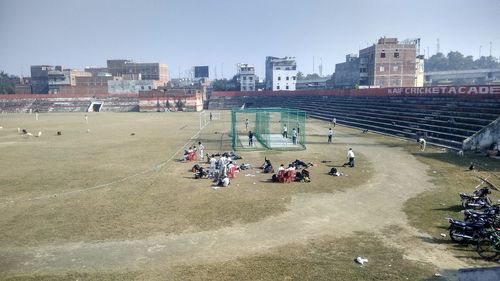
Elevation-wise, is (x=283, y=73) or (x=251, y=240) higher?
(x=283, y=73)

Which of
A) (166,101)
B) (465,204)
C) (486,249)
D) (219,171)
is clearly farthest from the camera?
(166,101)

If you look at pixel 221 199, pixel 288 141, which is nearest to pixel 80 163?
pixel 221 199

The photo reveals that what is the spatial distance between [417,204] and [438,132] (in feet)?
78.3

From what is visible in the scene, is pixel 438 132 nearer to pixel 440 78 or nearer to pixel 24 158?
pixel 24 158

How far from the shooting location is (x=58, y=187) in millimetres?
21969

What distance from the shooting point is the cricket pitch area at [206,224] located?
38.8 feet

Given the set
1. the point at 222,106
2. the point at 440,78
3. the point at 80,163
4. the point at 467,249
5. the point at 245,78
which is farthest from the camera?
the point at 440,78

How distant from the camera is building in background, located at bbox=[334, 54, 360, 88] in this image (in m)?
110

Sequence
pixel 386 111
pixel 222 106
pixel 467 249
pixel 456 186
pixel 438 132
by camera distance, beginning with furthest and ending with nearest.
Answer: pixel 222 106 → pixel 386 111 → pixel 438 132 → pixel 456 186 → pixel 467 249

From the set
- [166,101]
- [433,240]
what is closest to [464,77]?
[166,101]

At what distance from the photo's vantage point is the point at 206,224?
51.3 feet

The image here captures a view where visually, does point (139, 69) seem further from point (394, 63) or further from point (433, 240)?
point (433, 240)

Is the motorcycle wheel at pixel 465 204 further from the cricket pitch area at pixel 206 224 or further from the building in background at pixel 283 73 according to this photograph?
the building in background at pixel 283 73

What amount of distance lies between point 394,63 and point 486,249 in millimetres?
97760
